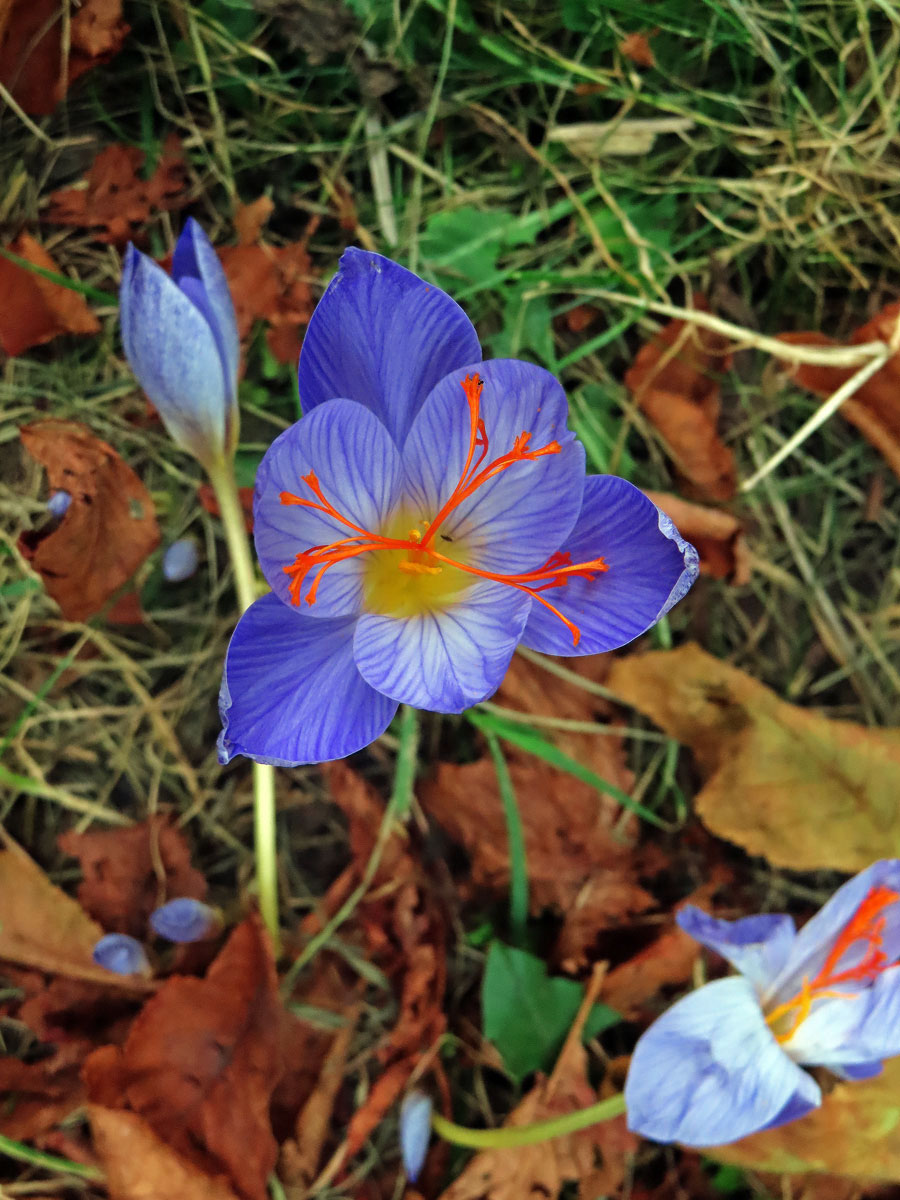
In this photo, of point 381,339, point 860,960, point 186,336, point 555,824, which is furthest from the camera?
point 555,824

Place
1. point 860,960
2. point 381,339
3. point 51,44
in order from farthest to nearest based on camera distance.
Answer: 1. point 51,44
2. point 860,960
3. point 381,339

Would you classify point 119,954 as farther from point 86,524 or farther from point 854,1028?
point 854,1028

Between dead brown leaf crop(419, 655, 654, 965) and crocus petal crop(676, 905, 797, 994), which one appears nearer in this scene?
crocus petal crop(676, 905, 797, 994)

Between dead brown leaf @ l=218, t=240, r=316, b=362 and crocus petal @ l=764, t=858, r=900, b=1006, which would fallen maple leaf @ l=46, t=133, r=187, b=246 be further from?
crocus petal @ l=764, t=858, r=900, b=1006

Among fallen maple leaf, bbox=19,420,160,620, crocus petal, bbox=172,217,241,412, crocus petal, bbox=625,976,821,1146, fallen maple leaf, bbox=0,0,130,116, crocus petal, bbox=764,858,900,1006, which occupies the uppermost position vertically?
fallen maple leaf, bbox=0,0,130,116

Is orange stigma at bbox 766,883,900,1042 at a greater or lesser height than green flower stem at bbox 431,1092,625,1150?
greater

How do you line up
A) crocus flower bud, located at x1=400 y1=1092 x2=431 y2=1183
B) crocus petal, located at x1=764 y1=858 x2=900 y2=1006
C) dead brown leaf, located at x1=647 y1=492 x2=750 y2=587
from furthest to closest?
dead brown leaf, located at x1=647 y1=492 x2=750 y2=587 < crocus flower bud, located at x1=400 y1=1092 x2=431 y2=1183 < crocus petal, located at x1=764 y1=858 x2=900 y2=1006

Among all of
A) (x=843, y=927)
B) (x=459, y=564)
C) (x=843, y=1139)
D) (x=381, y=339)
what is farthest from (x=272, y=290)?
(x=843, y=1139)

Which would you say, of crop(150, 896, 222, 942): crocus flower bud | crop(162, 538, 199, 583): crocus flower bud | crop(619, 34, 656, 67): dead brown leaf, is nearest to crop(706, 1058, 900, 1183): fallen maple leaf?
crop(150, 896, 222, 942): crocus flower bud
